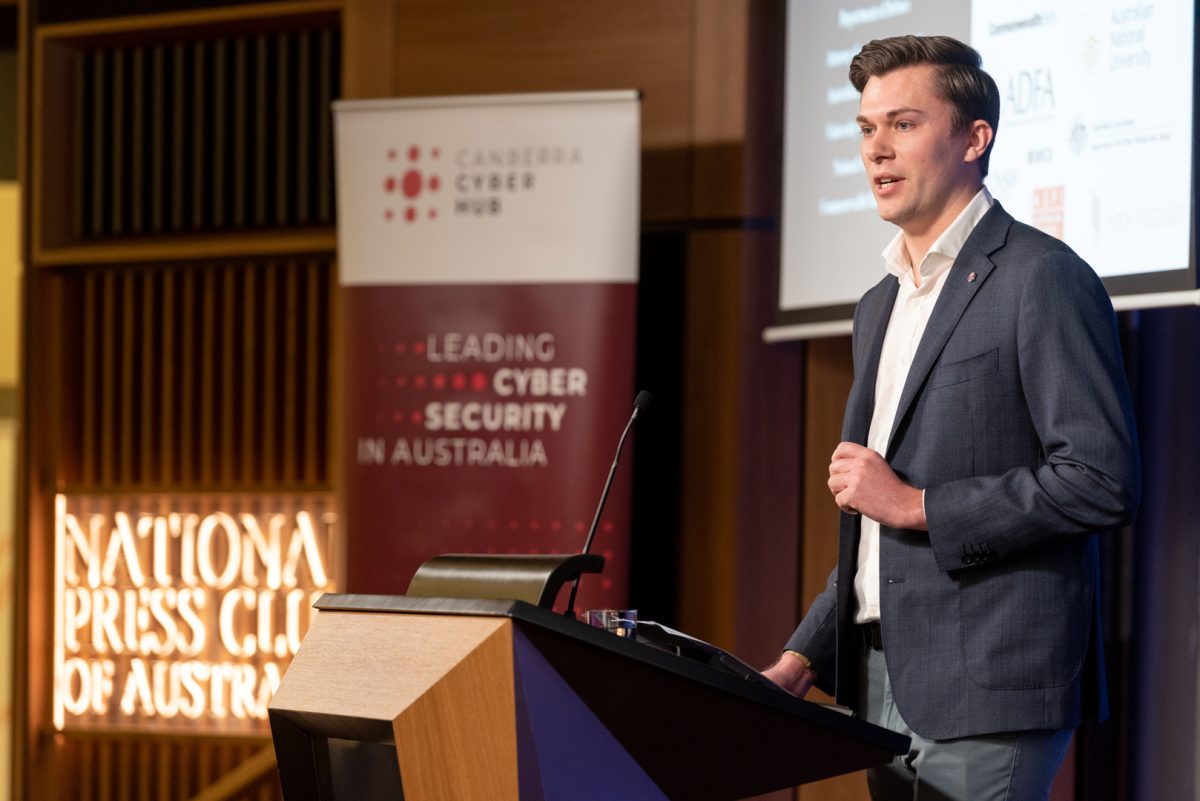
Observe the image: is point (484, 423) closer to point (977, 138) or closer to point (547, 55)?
point (547, 55)

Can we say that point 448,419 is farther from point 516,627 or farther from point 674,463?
point 516,627

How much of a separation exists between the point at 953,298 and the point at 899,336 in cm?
15

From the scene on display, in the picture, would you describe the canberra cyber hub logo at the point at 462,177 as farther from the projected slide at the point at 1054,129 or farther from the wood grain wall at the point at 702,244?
the projected slide at the point at 1054,129

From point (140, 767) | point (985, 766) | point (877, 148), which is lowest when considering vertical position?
point (140, 767)

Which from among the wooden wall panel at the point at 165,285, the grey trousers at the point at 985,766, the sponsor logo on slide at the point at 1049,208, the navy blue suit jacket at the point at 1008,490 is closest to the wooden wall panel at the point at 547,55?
the wooden wall panel at the point at 165,285

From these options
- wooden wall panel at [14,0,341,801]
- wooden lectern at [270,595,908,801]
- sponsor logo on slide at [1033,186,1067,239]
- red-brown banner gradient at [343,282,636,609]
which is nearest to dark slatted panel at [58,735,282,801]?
wooden wall panel at [14,0,341,801]

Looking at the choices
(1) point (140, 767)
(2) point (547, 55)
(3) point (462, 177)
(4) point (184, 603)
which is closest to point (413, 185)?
(3) point (462, 177)

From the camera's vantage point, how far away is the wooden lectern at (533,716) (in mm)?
1449

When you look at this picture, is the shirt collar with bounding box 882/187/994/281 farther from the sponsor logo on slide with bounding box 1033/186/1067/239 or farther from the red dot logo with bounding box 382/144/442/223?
the red dot logo with bounding box 382/144/442/223

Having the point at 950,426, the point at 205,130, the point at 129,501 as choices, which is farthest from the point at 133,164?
the point at 950,426

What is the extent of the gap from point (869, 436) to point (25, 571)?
3.85m

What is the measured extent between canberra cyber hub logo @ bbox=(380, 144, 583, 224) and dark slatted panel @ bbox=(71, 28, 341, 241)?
2.83 feet

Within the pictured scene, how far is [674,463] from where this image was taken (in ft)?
13.7

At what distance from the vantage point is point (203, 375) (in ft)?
16.3
